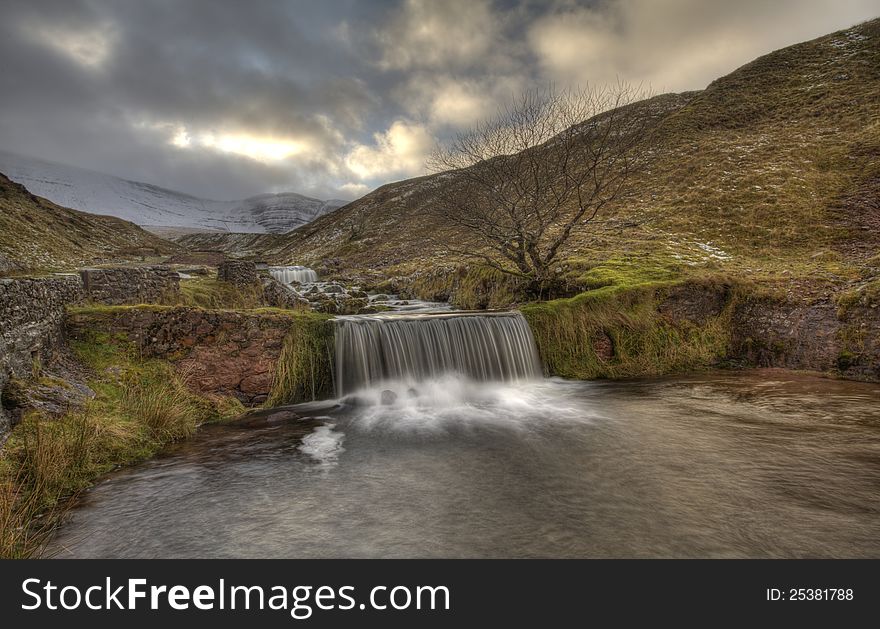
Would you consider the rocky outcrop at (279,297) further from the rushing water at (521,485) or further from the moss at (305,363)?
the rushing water at (521,485)

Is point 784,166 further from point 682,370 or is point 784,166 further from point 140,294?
point 140,294

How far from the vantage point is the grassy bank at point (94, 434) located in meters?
4.29

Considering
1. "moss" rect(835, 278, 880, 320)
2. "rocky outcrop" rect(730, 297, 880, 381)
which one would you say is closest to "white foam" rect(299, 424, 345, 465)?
"rocky outcrop" rect(730, 297, 880, 381)

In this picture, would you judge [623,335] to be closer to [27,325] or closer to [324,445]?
[324,445]

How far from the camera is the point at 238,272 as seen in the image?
1534cm

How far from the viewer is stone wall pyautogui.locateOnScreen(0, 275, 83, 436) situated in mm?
5715

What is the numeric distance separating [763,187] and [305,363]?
27271 mm

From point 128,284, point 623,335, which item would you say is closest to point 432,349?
point 623,335

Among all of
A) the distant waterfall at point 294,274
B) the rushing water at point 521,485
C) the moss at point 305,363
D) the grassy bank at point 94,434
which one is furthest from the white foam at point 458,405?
the distant waterfall at point 294,274

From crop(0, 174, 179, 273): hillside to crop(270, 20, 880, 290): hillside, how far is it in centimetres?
2987

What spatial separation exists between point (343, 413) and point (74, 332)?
5.84 meters

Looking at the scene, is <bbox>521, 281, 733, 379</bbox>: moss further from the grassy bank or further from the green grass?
the green grass

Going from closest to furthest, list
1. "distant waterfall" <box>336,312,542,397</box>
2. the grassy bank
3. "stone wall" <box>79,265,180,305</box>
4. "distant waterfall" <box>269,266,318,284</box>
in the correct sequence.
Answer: the grassy bank
"stone wall" <box>79,265,180,305</box>
"distant waterfall" <box>336,312,542,397</box>
"distant waterfall" <box>269,266,318,284</box>

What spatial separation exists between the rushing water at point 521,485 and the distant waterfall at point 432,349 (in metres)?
1.78
